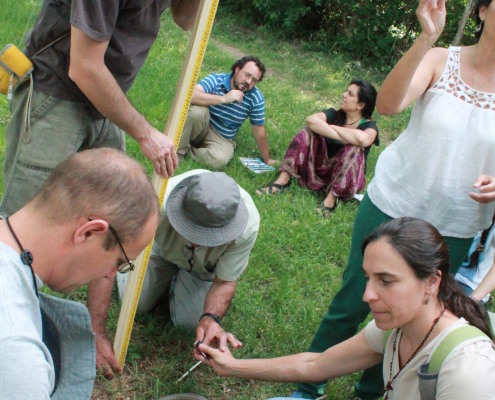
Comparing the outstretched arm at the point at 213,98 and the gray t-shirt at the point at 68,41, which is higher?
the gray t-shirt at the point at 68,41

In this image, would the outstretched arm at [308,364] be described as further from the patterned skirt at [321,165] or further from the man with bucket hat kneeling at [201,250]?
the patterned skirt at [321,165]

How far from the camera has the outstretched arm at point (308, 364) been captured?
2.49 meters

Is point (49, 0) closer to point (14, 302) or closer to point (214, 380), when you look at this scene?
point (14, 302)

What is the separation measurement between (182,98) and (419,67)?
0.98 meters

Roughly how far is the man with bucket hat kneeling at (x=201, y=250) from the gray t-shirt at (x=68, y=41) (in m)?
0.65

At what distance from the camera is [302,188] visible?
5359 millimetres

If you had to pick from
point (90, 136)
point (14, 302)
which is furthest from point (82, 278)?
point (90, 136)

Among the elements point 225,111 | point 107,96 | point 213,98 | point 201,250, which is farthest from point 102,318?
point 225,111

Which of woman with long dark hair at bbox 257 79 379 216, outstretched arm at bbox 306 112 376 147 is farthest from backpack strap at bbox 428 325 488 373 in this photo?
outstretched arm at bbox 306 112 376 147

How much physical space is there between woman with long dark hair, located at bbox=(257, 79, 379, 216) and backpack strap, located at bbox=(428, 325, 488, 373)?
3.14 meters

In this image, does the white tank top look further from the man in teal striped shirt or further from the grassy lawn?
the man in teal striped shirt

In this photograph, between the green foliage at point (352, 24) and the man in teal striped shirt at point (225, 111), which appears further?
the green foliage at point (352, 24)

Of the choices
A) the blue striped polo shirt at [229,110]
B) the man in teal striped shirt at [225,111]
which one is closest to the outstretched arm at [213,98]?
the man in teal striped shirt at [225,111]

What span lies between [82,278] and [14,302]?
0.90 feet
